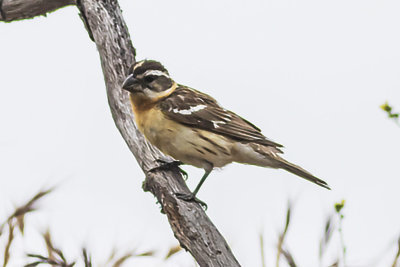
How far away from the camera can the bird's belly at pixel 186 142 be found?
415 centimetres

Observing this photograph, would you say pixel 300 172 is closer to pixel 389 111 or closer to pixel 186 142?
pixel 186 142

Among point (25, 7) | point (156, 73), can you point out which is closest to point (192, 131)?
point (156, 73)


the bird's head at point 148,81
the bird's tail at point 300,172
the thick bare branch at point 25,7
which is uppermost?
the thick bare branch at point 25,7

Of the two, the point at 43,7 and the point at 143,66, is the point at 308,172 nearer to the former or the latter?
the point at 143,66

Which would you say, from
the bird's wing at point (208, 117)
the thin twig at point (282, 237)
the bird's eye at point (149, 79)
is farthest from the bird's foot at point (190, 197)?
the thin twig at point (282, 237)

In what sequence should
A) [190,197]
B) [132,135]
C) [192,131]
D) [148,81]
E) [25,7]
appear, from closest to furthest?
[190,197]
[192,131]
[148,81]
[132,135]
[25,7]

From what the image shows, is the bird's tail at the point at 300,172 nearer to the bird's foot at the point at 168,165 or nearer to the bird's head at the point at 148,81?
the bird's foot at the point at 168,165

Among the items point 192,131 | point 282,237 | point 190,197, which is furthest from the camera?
point 192,131

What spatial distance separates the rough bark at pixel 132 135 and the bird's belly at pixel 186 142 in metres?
0.20

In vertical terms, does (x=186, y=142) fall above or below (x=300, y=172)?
above

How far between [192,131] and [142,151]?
1.52 ft

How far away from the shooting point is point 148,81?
14.4ft

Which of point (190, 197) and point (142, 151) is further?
point (142, 151)

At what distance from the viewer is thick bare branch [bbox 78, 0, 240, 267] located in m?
3.35
